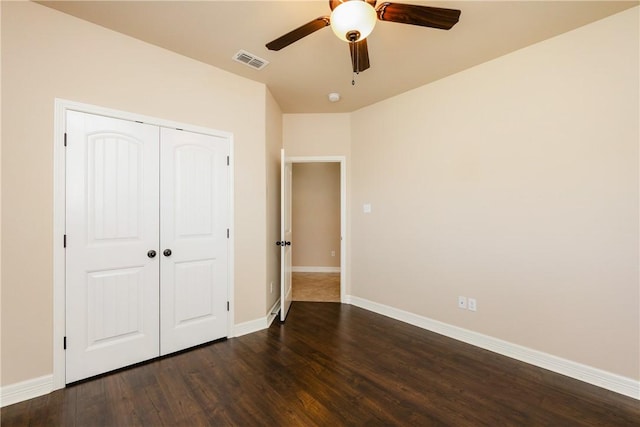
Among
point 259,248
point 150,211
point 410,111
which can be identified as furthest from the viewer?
point 410,111

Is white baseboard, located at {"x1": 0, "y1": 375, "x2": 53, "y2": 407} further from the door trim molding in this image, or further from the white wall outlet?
the white wall outlet

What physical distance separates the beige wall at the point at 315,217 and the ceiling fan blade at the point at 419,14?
13.7 ft

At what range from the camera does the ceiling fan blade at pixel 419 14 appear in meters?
1.54

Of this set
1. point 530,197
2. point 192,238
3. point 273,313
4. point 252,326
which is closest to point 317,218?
point 273,313

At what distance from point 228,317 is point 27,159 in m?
2.05

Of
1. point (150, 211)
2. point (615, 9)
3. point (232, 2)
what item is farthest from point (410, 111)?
point (150, 211)

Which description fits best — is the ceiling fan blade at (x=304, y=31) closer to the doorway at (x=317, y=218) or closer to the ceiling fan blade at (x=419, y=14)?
the ceiling fan blade at (x=419, y=14)

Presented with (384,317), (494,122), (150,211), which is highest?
(494,122)

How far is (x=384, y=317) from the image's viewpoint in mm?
3422

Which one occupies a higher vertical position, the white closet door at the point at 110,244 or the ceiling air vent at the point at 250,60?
the ceiling air vent at the point at 250,60

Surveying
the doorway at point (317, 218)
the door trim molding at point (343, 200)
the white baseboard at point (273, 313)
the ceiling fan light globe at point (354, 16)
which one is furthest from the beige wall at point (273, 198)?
the doorway at point (317, 218)

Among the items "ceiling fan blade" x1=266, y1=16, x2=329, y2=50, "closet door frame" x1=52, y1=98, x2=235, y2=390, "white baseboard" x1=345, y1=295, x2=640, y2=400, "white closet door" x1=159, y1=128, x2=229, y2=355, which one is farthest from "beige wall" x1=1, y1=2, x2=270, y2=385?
"white baseboard" x1=345, y1=295, x2=640, y2=400

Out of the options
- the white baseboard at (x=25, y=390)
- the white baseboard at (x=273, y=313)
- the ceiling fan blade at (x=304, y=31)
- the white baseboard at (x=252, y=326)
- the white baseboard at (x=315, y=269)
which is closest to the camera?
the ceiling fan blade at (x=304, y=31)

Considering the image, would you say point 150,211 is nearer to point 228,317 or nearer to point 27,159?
point 27,159
